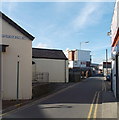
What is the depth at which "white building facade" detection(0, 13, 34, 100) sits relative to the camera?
17.2 metres

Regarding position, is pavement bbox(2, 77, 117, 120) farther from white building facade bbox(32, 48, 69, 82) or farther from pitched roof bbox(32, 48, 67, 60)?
pitched roof bbox(32, 48, 67, 60)

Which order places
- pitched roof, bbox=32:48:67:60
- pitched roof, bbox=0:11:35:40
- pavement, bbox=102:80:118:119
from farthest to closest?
pitched roof, bbox=32:48:67:60 < pitched roof, bbox=0:11:35:40 < pavement, bbox=102:80:118:119

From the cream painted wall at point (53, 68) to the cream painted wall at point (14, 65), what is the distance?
24089 millimetres

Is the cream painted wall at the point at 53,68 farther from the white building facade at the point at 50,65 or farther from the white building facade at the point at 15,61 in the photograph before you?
the white building facade at the point at 15,61

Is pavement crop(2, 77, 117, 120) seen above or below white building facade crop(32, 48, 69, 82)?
below

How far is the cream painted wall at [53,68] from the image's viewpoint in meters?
42.9

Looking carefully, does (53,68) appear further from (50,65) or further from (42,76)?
(42,76)

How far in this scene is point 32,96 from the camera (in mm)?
19297

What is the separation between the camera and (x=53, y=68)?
44156 mm

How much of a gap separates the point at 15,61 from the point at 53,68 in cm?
2652

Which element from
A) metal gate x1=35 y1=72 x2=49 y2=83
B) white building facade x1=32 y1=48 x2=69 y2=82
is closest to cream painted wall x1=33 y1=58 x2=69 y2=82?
white building facade x1=32 y1=48 x2=69 y2=82

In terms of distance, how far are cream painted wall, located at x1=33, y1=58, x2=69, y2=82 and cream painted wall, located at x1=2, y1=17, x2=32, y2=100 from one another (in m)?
24.1

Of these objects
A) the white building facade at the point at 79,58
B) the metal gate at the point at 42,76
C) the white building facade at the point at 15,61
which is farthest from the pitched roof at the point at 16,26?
the white building facade at the point at 79,58

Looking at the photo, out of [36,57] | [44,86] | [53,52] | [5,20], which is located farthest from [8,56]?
[53,52]
